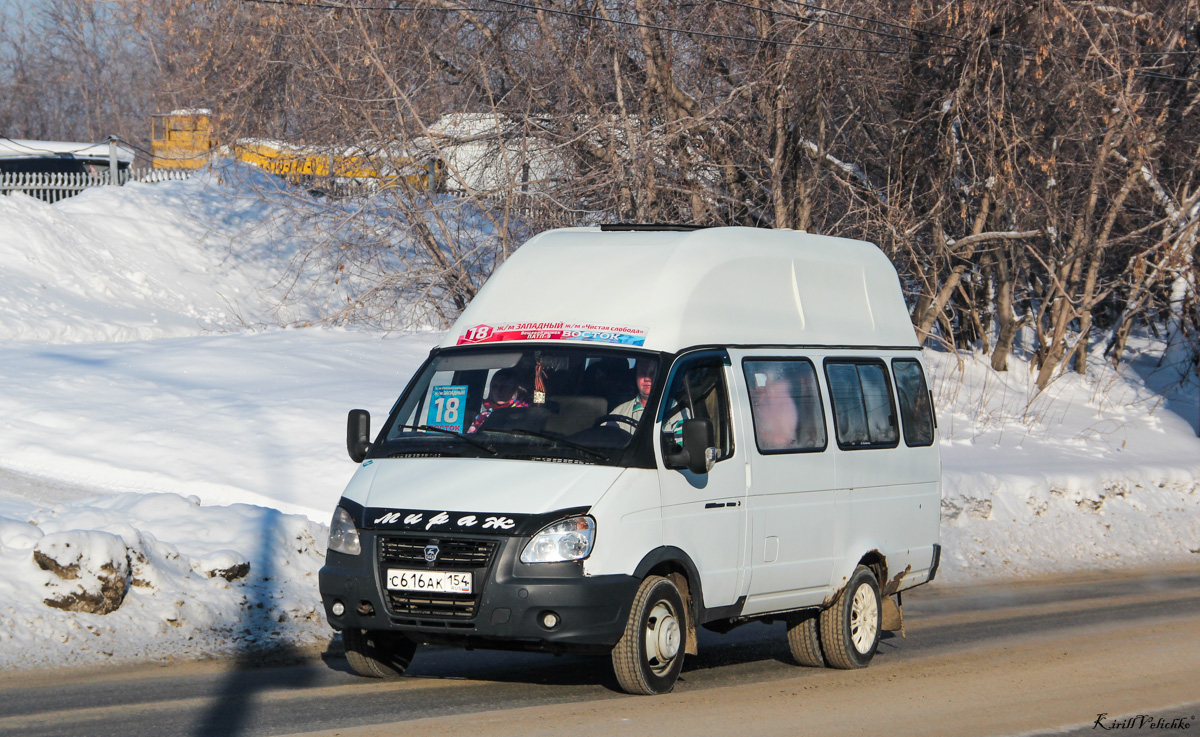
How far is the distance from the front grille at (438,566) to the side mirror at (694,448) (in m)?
1.16

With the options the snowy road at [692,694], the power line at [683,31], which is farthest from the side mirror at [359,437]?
the power line at [683,31]

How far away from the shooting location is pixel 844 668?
834 centimetres

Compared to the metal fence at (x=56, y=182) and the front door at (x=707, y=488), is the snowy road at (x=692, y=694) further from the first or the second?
the metal fence at (x=56, y=182)

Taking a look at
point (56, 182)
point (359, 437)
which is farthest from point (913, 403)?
point (56, 182)

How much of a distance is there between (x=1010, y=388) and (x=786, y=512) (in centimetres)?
1749

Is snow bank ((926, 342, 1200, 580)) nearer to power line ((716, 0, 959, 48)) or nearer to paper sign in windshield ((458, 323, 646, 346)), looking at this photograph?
power line ((716, 0, 959, 48))

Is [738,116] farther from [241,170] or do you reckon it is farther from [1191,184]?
[241,170]

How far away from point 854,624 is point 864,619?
5.0 inches

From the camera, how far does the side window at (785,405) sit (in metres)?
7.79

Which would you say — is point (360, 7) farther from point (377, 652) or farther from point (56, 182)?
point (56, 182)

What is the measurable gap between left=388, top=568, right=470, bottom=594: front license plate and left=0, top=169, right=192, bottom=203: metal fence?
86.6 ft

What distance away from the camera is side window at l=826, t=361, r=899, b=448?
8.56 m

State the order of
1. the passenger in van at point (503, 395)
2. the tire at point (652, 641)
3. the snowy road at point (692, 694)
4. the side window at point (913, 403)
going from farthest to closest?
the side window at point (913, 403)
the passenger in van at point (503, 395)
the tire at point (652, 641)
the snowy road at point (692, 694)

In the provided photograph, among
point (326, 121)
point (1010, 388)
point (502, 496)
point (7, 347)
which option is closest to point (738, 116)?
point (326, 121)
